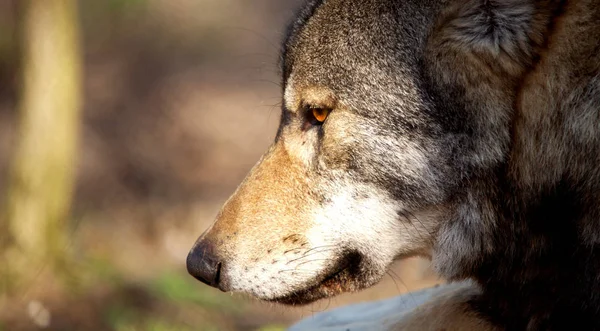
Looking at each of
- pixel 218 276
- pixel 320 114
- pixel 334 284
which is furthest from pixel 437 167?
pixel 218 276

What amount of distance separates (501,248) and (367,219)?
1.63 feet

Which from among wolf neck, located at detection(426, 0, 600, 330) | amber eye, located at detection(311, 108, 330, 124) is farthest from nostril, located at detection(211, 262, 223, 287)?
wolf neck, located at detection(426, 0, 600, 330)

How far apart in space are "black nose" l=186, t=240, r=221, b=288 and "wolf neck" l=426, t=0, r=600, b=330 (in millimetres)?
847

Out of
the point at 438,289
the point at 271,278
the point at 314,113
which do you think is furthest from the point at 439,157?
the point at 438,289

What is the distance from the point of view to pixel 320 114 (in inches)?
124

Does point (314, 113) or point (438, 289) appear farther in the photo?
point (438, 289)

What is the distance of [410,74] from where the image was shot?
2986 millimetres

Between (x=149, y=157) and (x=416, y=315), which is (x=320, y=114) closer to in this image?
(x=416, y=315)

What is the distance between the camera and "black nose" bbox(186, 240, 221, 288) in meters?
3.13

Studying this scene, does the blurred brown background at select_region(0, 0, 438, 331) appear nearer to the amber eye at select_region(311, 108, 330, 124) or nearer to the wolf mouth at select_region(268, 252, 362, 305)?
the wolf mouth at select_region(268, 252, 362, 305)

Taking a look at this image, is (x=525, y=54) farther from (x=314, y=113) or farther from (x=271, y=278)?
(x=271, y=278)

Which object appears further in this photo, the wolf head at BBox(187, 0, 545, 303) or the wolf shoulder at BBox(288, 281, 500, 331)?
the wolf shoulder at BBox(288, 281, 500, 331)

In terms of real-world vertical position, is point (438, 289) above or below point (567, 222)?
below

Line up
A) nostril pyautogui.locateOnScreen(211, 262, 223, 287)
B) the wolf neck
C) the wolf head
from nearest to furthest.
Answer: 1. the wolf neck
2. the wolf head
3. nostril pyautogui.locateOnScreen(211, 262, 223, 287)
